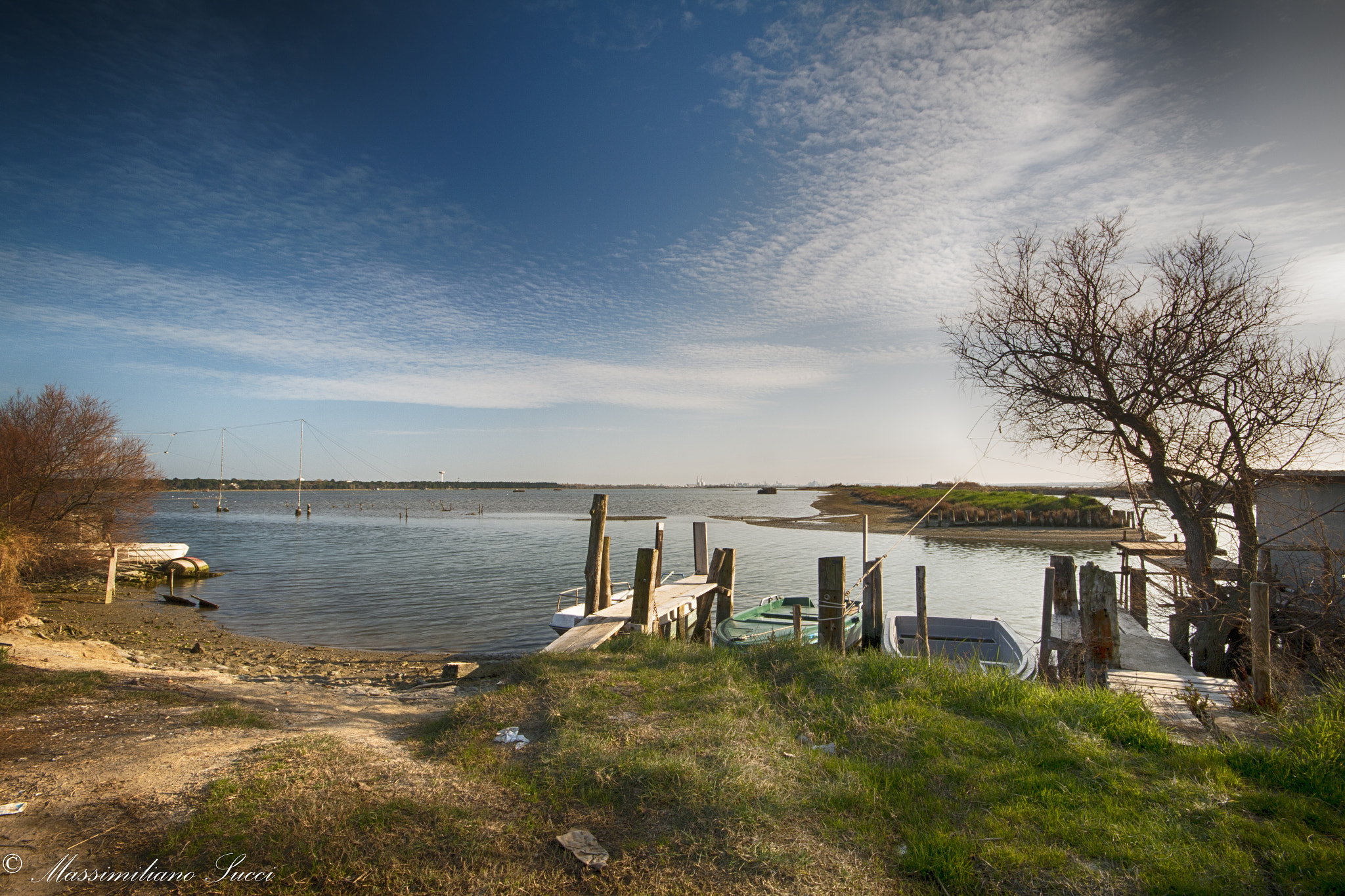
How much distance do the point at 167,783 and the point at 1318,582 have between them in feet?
51.6

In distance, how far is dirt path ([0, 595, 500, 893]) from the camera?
4.49 meters

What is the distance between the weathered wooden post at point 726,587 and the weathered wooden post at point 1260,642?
8416mm

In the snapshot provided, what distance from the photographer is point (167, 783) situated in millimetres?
5191

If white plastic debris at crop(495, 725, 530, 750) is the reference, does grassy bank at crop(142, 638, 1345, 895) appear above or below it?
above

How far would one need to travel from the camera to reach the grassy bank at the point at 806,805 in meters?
3.90

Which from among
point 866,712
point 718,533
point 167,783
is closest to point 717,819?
point 866,712

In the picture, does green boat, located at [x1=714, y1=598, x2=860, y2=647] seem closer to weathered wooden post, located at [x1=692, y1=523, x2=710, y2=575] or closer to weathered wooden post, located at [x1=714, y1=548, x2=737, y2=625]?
weathered wooden post, located at [x1=714, y1=548, x2=737, y2=625]

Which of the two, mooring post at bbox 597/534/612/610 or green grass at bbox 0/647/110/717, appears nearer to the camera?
green grass at bbox 0/647/110/717

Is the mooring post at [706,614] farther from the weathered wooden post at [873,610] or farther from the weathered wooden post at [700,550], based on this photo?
the weathered wooden post at [700,550]

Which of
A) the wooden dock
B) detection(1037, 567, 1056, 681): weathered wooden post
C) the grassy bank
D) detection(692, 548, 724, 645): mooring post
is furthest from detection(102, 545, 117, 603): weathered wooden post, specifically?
detection(1037, 567, 1056, 681): weathered wooden post

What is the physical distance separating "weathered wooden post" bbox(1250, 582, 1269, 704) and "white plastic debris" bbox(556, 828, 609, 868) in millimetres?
7678

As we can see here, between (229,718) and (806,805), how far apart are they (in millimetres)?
6722

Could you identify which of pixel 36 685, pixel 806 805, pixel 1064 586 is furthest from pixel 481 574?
A: pixel 806 805

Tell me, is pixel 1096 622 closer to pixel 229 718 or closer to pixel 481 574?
pixel 229 718
